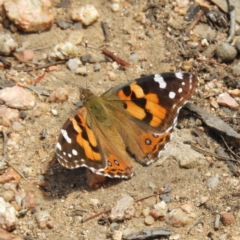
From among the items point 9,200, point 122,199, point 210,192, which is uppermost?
point 210,192

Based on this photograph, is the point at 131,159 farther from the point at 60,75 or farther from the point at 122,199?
the point at 60,75

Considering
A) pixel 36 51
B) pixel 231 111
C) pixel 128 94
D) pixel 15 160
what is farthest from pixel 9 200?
pixel 231 111

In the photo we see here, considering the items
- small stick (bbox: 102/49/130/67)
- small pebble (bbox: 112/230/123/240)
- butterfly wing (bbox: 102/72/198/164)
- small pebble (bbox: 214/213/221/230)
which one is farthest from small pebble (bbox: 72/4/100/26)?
small pebble (bbox: 214/213/221/230)

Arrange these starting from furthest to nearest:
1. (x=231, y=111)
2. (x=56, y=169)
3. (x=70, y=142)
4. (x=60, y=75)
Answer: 1. (x=60, y=75)
2. (x=231, y=111)
3. (x=56, y=169)
4. (x=70, y=142)

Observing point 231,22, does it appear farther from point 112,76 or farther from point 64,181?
point 64,181

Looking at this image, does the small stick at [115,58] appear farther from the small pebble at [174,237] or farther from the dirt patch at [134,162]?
the small pebble at [174,237]

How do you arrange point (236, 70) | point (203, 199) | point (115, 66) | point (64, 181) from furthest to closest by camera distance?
point (115, 66) → point (236, 70) → point (64, 181) → point (203, 199)

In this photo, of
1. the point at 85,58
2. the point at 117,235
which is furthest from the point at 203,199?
the point at 85,58
